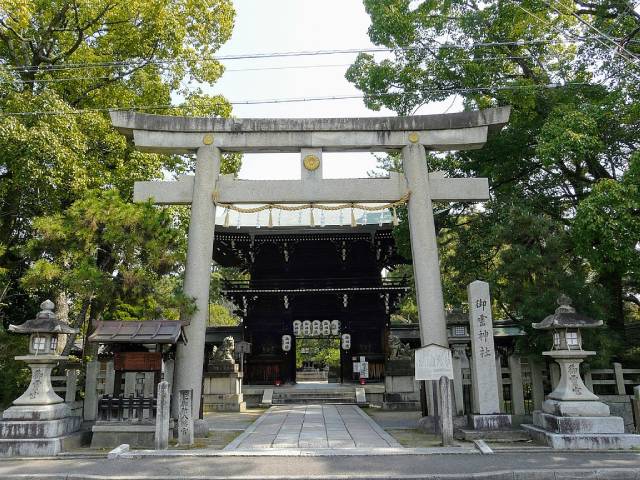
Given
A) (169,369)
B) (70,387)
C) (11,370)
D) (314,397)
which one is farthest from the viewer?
(314,397)

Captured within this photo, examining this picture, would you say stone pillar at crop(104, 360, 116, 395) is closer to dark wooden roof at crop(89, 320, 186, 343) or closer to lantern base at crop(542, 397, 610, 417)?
dark wooden roof at crop(89, 320, 186, 343)

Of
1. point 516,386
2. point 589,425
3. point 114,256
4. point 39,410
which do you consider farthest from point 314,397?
point 589,425

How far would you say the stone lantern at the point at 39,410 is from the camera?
26.4 ft

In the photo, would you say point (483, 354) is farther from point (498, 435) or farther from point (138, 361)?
point (138, 361)

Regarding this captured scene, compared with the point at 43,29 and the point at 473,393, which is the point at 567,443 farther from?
the point at 43,29

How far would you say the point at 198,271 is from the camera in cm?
1041

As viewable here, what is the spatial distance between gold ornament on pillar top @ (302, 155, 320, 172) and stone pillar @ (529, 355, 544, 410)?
250 inches

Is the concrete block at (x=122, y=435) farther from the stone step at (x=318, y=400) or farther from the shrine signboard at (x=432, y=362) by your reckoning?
the stone step at (x=318, y=400)

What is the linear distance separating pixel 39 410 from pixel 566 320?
31.1ft

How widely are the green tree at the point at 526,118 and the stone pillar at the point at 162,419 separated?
7553 millimetres

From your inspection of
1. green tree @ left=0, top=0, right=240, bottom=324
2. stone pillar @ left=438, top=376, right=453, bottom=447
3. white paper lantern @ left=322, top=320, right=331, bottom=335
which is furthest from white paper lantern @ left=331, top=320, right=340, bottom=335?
stone pillar @ left=438, top=376, right=453, bottom=447

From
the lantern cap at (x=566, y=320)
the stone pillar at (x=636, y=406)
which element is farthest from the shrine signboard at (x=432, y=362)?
the stone pillar at (x=636, y=406)

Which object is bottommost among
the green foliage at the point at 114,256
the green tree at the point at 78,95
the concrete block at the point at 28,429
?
the concrete block at the point at 28,429

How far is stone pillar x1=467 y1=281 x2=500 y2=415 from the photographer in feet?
31.0
